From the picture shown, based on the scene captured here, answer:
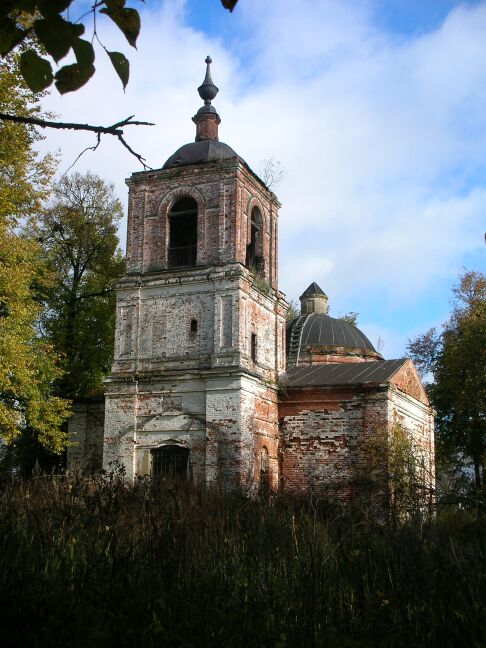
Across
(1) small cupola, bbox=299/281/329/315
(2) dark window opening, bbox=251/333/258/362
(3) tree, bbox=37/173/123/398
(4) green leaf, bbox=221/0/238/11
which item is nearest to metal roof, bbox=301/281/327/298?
(1) small cupola, bbox=299/281/329/315

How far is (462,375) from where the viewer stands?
89.2ft

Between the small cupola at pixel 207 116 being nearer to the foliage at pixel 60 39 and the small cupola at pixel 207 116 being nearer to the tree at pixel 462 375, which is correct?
the tree at pixel 462 375

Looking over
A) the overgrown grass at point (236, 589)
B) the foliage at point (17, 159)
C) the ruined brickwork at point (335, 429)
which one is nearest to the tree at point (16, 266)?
the foliage at point (17, 159)

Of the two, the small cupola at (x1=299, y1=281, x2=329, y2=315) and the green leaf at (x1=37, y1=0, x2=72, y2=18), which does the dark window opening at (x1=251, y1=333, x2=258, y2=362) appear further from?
the green leaf at (x1=37, y1=0, x2=72, y2=18)

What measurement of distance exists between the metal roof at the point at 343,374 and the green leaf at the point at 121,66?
56.3 feet

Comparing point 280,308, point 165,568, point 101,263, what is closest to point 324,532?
point 165,568

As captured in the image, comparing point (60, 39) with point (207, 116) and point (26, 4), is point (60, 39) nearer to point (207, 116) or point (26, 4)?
point (26, 4)

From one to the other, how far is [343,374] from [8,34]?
18603mm

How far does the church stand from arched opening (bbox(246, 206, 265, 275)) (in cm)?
3

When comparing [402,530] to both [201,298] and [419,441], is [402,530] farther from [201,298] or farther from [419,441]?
[419,441]

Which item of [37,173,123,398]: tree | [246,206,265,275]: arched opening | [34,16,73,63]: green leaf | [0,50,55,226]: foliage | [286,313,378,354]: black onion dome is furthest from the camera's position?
[286,313,378,354]: black onion dome

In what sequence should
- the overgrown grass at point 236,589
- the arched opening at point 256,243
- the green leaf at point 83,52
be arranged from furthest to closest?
1. the arched opening at point 256,243
2. the overgrown grass at point 236,589
3. the green leaf at point 83,52

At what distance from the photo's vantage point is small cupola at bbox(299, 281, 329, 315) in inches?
1270

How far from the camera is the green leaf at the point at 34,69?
2996 millimetres
